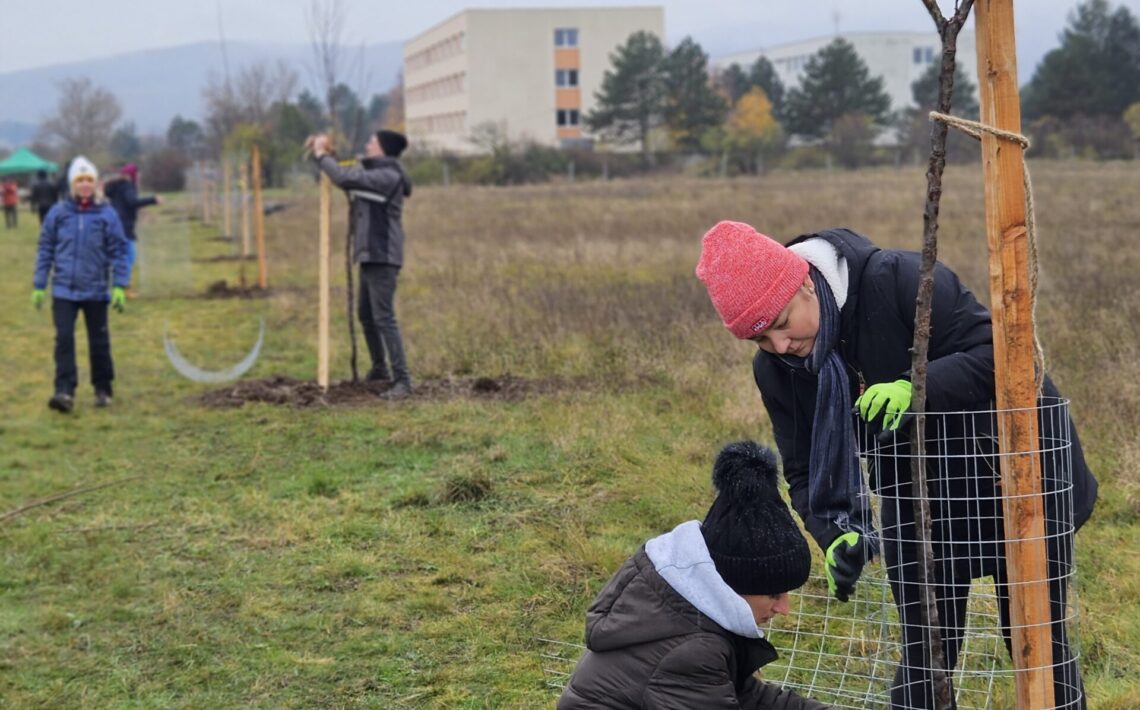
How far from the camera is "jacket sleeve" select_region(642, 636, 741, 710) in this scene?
271cm

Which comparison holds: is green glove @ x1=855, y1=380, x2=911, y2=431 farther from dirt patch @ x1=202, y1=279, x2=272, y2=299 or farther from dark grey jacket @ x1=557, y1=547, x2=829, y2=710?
dirt patch @ x1=202, y1=279, x2=272, y2=299

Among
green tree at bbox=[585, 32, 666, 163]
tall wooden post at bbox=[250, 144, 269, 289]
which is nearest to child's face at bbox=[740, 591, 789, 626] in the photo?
tall wooden post at bbox=[250, 144, 269, 289]

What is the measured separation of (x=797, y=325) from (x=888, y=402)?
28 cm

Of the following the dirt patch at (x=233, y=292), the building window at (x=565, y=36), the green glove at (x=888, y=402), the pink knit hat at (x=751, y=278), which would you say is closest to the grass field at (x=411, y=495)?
the green glove at (x=888, y=402)

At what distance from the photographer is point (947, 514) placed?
9.88ft

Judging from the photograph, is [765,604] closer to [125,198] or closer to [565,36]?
[125,198]

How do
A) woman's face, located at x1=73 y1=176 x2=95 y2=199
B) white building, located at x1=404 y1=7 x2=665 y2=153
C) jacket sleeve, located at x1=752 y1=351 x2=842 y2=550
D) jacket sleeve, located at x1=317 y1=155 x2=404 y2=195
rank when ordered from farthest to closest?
white building, located at x1=404 y1=7 x2=665 y2=153 → woman's face, located at x1=73 y1=176 x2=95 y2=199 → jacket sleeve, located at x1=317 y1=155 x2=404 y2=195 → jacket sleeve, located at x1=752 y1=351 x2=842 y2=550


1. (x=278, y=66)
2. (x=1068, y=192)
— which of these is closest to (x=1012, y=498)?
(x=1068, y=192)

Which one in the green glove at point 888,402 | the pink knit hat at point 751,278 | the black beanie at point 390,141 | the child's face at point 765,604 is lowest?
the child's face at point 765,604

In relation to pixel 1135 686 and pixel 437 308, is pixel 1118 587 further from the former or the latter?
pixel 437 308

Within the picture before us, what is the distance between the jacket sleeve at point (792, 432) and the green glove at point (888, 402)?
1.03 ft

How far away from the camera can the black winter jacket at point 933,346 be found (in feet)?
9.54

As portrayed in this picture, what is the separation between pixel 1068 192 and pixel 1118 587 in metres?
22.4

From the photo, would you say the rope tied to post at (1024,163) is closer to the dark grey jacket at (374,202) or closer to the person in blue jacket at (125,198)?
the dark grey jacket at (374,202)
